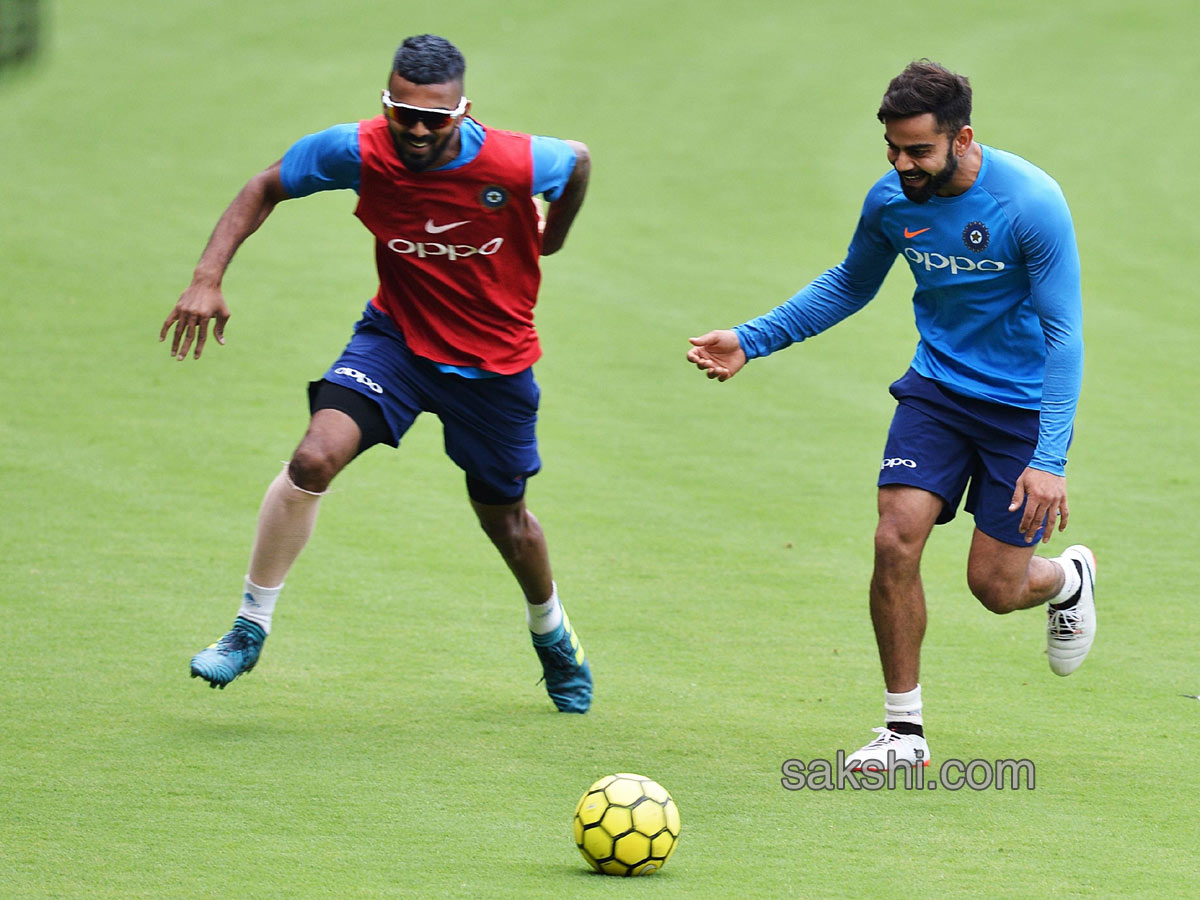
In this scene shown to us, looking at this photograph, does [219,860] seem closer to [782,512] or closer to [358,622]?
[358,622]

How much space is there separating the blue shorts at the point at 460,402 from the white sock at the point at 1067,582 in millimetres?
2006

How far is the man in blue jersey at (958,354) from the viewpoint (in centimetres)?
548

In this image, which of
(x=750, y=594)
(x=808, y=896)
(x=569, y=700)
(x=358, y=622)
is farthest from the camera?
(x=750, y=594)

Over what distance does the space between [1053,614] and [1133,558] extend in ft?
8.18

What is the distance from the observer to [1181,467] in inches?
409

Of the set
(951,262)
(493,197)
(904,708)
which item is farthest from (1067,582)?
(493,197)

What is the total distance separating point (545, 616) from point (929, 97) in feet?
7.88

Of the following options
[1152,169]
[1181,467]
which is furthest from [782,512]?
[1152,169]

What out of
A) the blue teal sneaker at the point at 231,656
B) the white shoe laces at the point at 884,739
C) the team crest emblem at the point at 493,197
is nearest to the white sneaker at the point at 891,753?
the white shoe laces at the point at 884,739

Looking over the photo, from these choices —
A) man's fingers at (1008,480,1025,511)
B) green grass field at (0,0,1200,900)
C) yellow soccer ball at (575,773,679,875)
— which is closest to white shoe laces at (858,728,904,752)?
green grass field at (0,0,1200,900)

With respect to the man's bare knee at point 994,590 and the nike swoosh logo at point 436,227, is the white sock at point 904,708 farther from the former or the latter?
Answer: the nike swoosh logo at point 436,227

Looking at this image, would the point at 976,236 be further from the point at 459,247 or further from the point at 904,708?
the point at 459,247

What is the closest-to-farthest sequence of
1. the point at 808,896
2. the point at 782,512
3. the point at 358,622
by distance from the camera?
the point at 808,896 < the point at 358,622 < the point at 782,512

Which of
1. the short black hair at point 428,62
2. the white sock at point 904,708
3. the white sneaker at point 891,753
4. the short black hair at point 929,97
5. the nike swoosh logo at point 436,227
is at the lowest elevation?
the white sneaker at point 891,753
